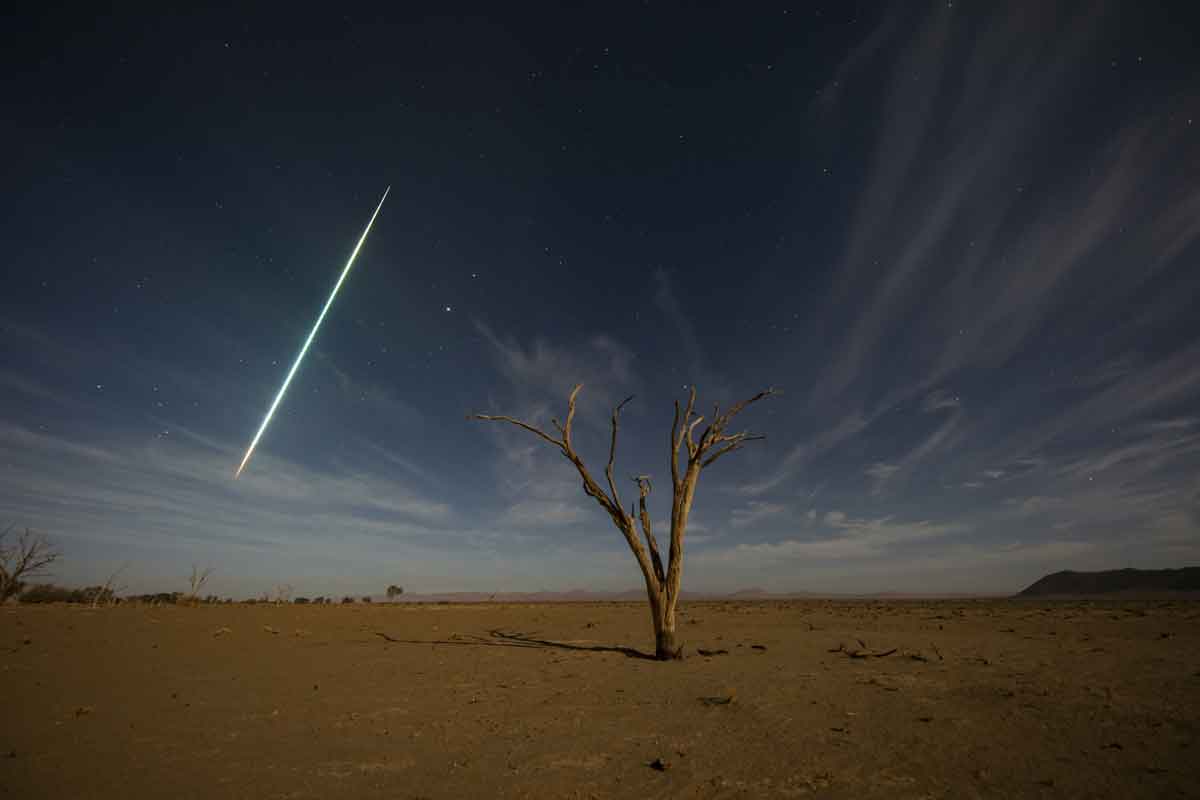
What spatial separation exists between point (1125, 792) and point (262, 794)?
23.0 ft

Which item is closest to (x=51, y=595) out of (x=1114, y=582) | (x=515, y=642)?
(x=515, y=642)

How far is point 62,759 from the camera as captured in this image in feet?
17.1

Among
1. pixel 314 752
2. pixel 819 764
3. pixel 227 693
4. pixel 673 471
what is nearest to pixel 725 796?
pixel 819 764

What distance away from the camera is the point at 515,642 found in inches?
607

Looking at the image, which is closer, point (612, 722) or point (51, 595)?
point (612, 722)

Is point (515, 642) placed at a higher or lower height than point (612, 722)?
higher

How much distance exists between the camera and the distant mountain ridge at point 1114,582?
61281 millimetres

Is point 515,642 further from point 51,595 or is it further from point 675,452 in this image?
point 51,595

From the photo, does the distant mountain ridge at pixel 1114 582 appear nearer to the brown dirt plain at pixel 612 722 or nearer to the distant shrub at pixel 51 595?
the brown dirt plain at pixel 612 722

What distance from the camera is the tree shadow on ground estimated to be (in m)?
12.9

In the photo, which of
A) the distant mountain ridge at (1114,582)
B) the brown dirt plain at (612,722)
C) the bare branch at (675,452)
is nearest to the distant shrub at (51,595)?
the brown dirt plain at (612,722)

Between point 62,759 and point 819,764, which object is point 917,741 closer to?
point 819,764

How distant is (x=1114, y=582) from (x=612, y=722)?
343 ft

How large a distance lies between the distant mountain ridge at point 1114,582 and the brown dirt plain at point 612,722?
76.8 meters
